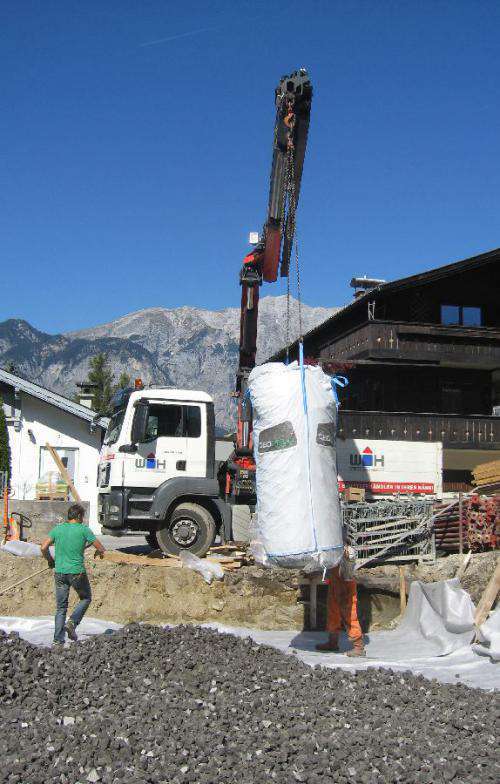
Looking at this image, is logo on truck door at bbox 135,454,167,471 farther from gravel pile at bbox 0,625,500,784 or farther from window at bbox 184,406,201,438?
gravel pile at bbox 0,625,500,784

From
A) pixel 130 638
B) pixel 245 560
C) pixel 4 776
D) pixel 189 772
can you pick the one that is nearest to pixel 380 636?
pixel 245 560

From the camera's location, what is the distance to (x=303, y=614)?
13.0m

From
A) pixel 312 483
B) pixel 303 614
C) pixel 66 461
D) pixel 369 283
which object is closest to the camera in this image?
pixel 312 483

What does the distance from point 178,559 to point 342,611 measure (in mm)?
4470

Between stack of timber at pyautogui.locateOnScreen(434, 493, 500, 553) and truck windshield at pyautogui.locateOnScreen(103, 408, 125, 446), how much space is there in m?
7.12

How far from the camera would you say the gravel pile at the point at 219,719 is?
5.55 meters

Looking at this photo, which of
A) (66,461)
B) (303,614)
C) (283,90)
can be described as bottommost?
(303,614)

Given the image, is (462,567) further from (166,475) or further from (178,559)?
(166,475)

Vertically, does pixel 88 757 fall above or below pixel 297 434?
below

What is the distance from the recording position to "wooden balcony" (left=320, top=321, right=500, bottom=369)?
86.3 feet

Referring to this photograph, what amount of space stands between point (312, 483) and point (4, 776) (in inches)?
170

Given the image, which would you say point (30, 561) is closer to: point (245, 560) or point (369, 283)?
point (245, 560)

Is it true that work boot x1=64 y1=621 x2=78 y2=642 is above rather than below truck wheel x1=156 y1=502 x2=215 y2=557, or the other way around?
below

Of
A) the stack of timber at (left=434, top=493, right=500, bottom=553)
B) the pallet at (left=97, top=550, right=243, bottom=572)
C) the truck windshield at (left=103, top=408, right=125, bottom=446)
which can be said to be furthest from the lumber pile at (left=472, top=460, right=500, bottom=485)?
the truck windshield at (left=103, top=408, right=125, bottom=446)
